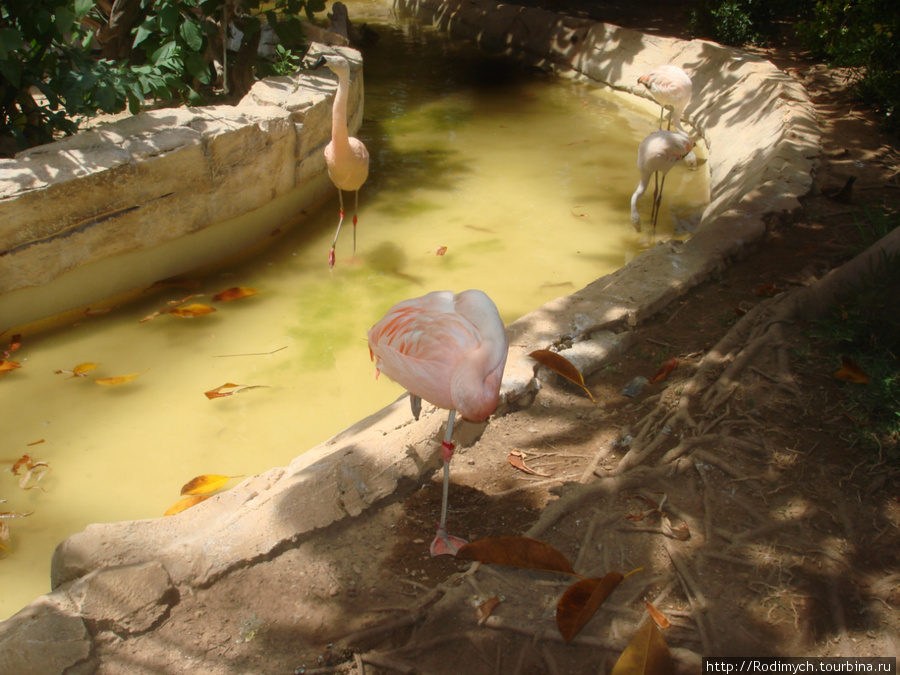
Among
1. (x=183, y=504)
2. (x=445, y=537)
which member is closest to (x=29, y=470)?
(x=183, y=504)

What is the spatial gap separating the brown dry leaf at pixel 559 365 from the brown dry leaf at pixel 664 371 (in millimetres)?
313

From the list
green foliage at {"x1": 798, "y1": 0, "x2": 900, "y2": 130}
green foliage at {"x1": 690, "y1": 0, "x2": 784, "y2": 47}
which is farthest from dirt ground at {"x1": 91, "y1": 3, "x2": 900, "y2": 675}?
green foliage at {"x1": 690, "y1": 0, "x2": 784, "y2": 47}

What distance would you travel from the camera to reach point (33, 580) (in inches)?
107

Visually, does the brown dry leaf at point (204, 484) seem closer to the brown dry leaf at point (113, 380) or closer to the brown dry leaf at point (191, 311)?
the brown dry leaf at point (113, 380)

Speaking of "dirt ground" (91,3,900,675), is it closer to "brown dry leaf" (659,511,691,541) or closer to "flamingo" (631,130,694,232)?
"brown dry leaf" (659,511,691,541)

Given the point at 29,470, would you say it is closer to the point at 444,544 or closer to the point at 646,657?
the point at 444,544

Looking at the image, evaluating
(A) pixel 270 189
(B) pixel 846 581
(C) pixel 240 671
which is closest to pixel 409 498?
(C) pixel 240 671

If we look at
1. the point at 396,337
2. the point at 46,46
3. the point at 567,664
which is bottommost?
the point at 567,664

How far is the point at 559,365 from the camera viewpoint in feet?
9.93

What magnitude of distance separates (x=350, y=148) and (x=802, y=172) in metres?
3.25

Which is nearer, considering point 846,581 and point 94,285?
point 846,581

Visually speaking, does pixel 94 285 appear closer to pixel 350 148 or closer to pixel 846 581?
pixel 350 148

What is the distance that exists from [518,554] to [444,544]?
0.26m

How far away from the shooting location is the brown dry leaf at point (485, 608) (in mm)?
2024
